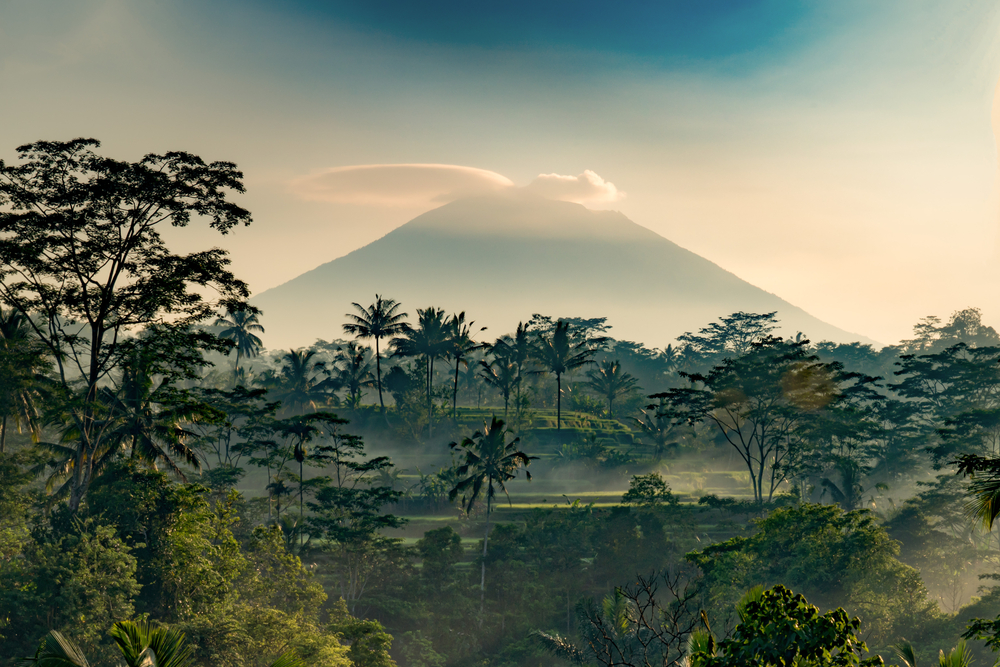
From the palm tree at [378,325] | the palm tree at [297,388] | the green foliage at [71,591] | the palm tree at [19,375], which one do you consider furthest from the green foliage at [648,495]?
the palm tree at [297,388]

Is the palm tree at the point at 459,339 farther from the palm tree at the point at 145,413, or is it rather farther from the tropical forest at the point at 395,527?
the palm tree at the point at 145,413

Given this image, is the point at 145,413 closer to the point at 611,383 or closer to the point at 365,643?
the point at 365,643

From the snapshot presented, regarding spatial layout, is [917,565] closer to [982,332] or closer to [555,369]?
[555,369]

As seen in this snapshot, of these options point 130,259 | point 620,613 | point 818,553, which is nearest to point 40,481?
point 130,259

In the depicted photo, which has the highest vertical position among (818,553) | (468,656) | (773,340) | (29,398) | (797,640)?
(773,340)

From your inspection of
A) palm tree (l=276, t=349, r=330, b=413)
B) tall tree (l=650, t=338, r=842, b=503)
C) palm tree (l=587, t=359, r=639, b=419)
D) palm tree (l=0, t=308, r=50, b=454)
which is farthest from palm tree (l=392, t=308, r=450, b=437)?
palm tree (l=0, t=308, r=50, b=454)

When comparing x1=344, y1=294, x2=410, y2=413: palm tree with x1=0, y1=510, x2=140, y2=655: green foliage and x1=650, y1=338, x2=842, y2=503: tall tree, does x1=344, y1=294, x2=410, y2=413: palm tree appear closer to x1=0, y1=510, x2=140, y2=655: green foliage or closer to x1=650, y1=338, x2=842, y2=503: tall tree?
x1=650, y1=338, x2=842, y2=503: tall tree

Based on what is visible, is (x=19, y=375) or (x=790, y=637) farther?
(x=19, y=375)

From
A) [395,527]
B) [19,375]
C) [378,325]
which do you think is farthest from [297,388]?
[19,375]
